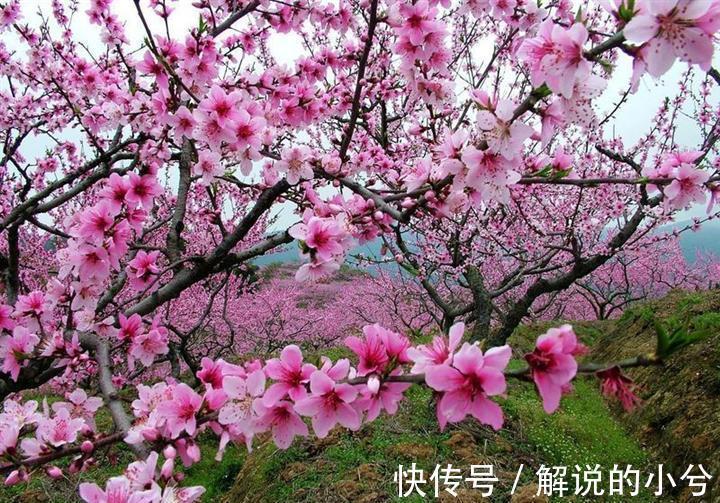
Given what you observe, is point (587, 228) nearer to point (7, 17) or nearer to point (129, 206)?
point (129, 206)

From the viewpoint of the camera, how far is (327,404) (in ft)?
4.10

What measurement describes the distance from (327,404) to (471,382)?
0.39 meters

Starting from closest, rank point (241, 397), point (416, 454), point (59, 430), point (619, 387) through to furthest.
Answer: point (619, 387)
point (241, 397)
point (59, 430)
point (416, 454)

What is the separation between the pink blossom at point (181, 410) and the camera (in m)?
1.44

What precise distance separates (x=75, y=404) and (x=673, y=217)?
19.1ft

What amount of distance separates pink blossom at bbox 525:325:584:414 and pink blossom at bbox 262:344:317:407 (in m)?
0.56

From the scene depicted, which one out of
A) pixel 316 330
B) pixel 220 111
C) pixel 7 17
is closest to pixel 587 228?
pixel 220 111

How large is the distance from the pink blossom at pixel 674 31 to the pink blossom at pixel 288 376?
42.7 inches

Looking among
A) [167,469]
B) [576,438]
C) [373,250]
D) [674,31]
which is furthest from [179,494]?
[373,250]

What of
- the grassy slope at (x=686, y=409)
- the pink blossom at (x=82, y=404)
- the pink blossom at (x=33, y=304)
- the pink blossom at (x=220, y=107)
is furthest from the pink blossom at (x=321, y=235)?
the grassy slope at (x=686, y=409)

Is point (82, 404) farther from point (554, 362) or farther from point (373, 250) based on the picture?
point (373, 250)

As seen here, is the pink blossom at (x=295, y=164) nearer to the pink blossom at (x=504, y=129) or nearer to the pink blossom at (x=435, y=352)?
the pink blossom at (x=504, y=129)

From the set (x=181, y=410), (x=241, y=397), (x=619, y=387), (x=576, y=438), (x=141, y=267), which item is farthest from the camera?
(x=576, y=438)

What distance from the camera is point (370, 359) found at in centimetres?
123
